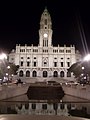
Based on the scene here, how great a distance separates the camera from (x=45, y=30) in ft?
388

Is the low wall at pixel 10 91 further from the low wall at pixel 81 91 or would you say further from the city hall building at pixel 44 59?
the city hall building at pixel 44 59

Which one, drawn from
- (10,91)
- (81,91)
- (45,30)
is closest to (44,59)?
(45,30)

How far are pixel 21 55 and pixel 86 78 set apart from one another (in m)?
52.4

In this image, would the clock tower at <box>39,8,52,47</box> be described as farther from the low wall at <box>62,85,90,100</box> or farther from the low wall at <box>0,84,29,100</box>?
the low wall at <box>62,85,90,100</box>

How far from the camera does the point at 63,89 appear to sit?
56.2m

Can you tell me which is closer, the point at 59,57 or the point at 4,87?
the point at 4,87

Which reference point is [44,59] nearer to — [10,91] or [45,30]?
[45,30]

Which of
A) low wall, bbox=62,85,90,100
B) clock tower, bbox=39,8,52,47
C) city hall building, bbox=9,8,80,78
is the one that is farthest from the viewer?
clock tower, bbox=39,8,52,47

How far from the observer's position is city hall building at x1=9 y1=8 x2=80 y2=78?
361 feet

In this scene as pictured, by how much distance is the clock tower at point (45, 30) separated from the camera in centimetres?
11619

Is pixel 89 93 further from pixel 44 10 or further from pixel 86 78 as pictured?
pixel 44 10

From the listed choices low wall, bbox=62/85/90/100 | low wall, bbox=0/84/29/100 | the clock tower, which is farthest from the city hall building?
low wall, bbox=62/85/90/100

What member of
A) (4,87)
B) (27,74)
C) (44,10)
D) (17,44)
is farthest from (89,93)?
(44,10)

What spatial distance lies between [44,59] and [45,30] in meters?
14.8
